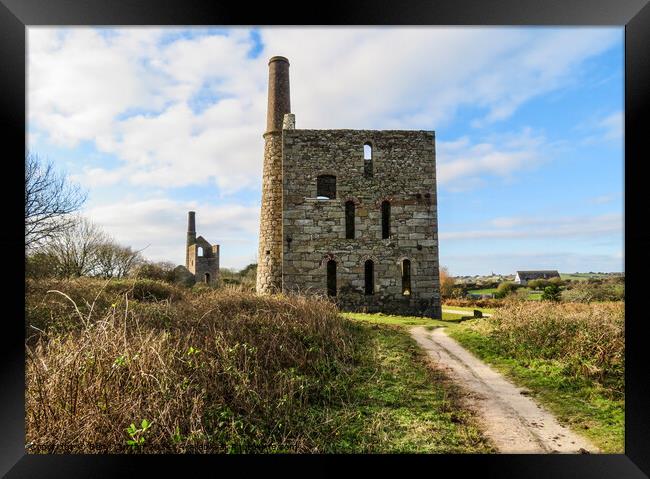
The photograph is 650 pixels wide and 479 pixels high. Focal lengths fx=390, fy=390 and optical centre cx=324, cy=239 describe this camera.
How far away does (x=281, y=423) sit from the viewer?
4680mm

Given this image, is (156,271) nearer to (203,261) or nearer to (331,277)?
(331,277)

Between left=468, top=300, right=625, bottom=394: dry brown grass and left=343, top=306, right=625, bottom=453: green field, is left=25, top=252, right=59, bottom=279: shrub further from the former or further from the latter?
left=468, top=300, right=625, bottom=394: dry brown grass

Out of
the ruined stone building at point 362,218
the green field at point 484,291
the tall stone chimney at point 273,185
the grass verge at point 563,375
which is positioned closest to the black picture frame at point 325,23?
the grass verge at point 563,375

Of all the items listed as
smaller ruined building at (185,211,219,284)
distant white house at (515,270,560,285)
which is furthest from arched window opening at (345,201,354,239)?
smaller ruined building at (185,211,219,284)

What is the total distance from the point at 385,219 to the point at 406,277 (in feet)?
7.75

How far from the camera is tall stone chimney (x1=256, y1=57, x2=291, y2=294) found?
15430 millimetres

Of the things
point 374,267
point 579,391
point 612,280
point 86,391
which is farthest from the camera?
point 374,267

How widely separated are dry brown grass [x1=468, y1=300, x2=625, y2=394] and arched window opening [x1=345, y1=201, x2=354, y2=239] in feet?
20.2

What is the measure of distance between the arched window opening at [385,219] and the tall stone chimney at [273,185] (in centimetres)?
401

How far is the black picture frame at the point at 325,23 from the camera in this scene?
3.23m

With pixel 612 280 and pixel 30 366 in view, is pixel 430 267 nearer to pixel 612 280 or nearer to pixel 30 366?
pixel 612 280
